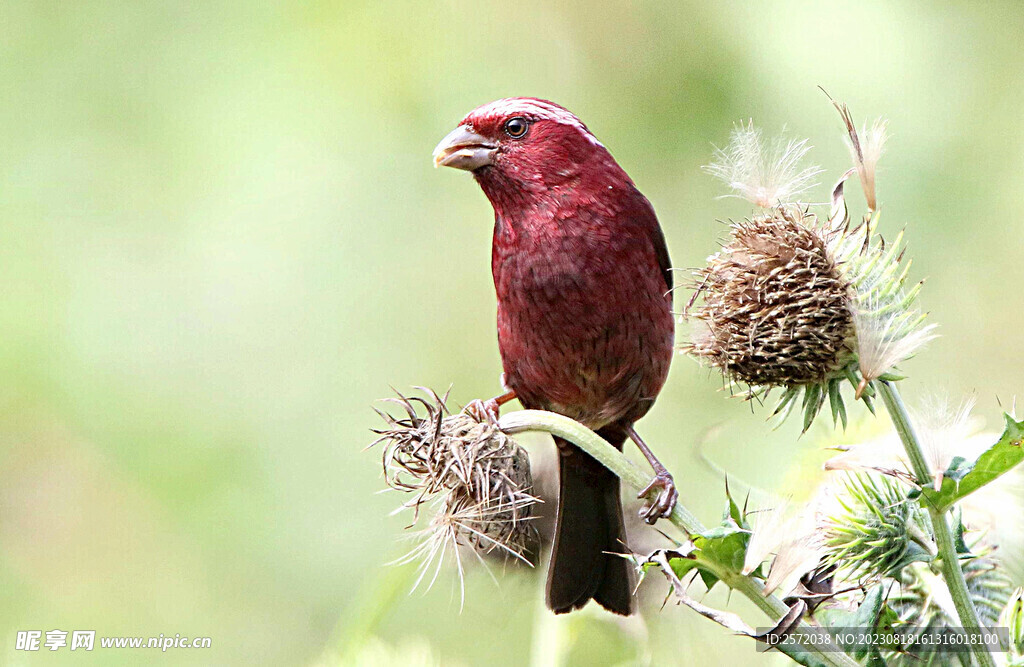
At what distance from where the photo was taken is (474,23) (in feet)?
23.1

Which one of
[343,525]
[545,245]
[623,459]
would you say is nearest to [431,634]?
[343,525]

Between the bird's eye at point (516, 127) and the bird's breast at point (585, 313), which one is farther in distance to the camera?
the bird's eye at point (516, 127)

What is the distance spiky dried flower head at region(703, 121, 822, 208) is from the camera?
2736 mm

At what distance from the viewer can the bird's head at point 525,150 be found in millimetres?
3475

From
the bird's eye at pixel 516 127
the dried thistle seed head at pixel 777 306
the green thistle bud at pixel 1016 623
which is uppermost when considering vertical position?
the bird's eye at pixel 516 127

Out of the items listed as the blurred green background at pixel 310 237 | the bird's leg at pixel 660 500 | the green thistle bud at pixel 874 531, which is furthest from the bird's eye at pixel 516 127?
the blurred green background at pixel 310 237

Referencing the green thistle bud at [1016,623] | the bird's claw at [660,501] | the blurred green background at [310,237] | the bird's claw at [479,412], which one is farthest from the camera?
the blurred green background at [310,237]

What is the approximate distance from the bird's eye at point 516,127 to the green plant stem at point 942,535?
157 cm

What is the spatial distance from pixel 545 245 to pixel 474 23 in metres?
4.03

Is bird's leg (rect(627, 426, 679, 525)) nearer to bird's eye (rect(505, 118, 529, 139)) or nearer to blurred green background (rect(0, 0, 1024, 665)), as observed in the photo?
bird's eye (rect(505, 118, 529, 139))

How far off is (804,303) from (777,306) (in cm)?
6

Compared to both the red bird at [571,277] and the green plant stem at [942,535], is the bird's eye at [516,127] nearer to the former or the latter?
the red bird at [571,277]

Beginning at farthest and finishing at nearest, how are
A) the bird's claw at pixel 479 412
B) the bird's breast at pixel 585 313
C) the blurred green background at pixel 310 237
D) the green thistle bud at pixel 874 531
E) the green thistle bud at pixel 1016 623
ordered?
the blurred green background at pixel 310 237 < the bird's breast at pixel 585 313 < the bird's claw at pixel 479 412 < the green thistle bud at pixel 874 531 < the green thistle bud at pixel 1016 623

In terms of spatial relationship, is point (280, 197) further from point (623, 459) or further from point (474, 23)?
point (623, 459)
